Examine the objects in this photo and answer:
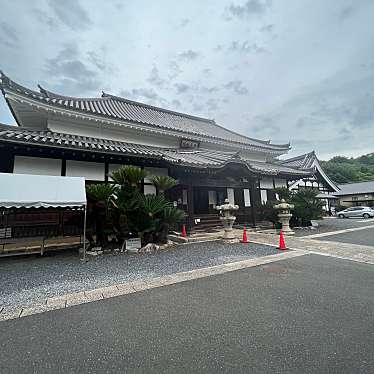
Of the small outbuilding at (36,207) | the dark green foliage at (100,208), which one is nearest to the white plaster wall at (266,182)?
the dark green foliage at (100,208)

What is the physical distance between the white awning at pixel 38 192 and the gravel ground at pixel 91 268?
169 centimetres

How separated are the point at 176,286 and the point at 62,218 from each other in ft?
21.0

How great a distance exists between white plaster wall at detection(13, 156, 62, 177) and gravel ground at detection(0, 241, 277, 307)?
10.3 feet

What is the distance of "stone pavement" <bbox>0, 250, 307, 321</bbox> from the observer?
325 centimetres

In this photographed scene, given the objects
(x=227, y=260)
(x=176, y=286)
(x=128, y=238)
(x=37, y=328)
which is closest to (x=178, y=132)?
(x=128, y=238)

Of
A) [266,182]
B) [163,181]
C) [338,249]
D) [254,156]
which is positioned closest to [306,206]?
[266,182]

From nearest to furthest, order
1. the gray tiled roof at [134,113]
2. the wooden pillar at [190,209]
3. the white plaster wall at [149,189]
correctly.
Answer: the gray tiled roof at [134,113] < the wooden pillar at [190,209] < the white plaster wall at [149,189]

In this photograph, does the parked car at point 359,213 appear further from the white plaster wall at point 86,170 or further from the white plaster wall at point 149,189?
the white plaster wall at point 86,170

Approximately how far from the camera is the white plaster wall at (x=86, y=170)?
8.55 m

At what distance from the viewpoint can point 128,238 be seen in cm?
753

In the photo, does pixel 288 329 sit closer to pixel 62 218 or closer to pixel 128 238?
pixel 128 238

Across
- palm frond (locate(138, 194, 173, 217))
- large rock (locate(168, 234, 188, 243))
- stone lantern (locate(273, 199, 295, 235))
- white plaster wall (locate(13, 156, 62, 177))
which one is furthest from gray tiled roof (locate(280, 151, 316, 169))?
white plaster wall (locate(13, 156, 62, 177))

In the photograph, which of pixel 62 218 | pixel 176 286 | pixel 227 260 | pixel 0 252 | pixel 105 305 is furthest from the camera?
pixel 62 218

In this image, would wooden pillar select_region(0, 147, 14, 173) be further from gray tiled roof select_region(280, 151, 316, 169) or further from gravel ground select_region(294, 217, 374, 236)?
gray tiled roof select_region(280, 151, 316, 169)
